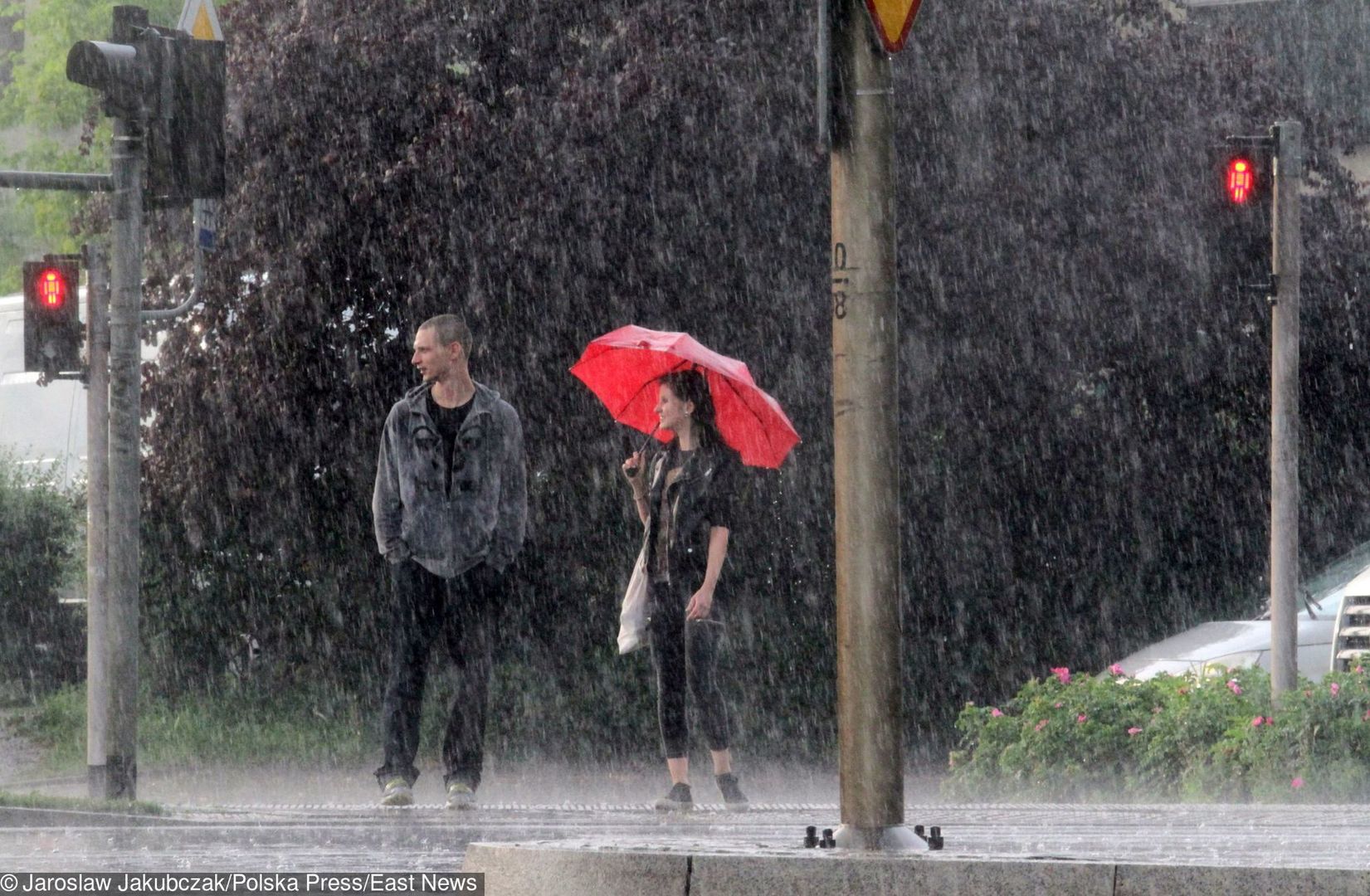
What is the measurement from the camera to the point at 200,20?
11461mm

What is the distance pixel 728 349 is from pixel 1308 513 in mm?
7149

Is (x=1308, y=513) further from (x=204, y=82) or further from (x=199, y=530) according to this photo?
(x=204, y=82)

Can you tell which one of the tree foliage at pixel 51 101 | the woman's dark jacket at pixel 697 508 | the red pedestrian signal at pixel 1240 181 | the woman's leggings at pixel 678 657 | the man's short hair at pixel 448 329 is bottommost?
the woman's leggings at pixel 678 657

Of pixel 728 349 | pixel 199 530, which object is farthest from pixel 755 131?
pixel 199 530

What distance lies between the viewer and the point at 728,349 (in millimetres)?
15961

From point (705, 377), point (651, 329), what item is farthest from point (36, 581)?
point (705, 377)

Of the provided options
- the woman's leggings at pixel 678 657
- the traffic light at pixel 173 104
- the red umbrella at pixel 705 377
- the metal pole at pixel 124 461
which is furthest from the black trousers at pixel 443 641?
the traffic light at pixel 173 104

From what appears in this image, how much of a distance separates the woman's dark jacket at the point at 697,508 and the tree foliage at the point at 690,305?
6192mm

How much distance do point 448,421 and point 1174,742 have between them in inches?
167

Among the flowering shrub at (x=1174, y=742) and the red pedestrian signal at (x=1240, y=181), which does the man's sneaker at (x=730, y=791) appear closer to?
the flowering shrub at (x=1174, y=742)

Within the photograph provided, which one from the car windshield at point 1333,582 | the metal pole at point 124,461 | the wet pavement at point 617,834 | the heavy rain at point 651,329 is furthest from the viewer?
the heavy rain at point 651,329

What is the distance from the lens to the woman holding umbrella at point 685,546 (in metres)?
9.30

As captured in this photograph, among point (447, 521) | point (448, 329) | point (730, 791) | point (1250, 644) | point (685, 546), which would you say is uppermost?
point (448, 329)

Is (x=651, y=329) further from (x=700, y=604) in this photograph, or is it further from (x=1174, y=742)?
(x=700, y=604)
